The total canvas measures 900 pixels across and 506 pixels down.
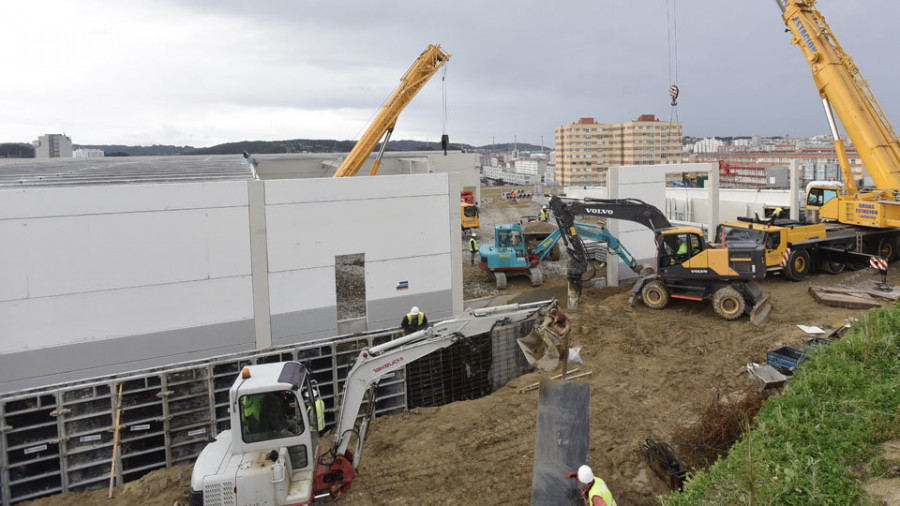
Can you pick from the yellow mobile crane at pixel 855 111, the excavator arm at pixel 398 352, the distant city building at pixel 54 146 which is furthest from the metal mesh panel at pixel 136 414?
the distant city building at pixel 54 146

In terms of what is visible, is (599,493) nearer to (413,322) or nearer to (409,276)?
(413,322)

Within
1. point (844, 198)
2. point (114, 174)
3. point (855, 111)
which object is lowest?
point (844, 198)

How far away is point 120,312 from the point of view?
10828 millimetres

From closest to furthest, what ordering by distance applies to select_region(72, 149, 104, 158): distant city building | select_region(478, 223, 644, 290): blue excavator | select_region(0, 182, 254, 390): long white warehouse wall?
select_region(0, 182, 254, 390): long white warehouse wall
select_region(478, 223, 644, 290): blue excavator
select_region(72, 149, 104, 158): distant city building

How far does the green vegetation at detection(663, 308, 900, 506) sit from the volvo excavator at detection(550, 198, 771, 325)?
701cm

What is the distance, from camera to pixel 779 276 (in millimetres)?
18734

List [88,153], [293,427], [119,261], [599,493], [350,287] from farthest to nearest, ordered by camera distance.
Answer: [88,153], [350,287], [119,261], [293,427], [599,493]

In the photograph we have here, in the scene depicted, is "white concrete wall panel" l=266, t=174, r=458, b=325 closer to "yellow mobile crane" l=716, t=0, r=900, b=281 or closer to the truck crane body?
the truck crane body

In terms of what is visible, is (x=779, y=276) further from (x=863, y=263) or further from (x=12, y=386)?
(x=12, y=386)

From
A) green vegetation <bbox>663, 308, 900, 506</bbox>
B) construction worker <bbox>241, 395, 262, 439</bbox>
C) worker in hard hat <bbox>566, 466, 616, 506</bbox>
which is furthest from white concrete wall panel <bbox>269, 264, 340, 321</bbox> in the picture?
green vegetation <bbox>663, 308, 900, 506</bbox>

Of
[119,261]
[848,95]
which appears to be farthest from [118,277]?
[848,95]

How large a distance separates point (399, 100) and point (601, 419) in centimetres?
1173

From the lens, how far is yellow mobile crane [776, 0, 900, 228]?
1808cm

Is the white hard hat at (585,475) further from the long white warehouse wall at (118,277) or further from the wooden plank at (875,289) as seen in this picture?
the wooden plank at (875,289)
